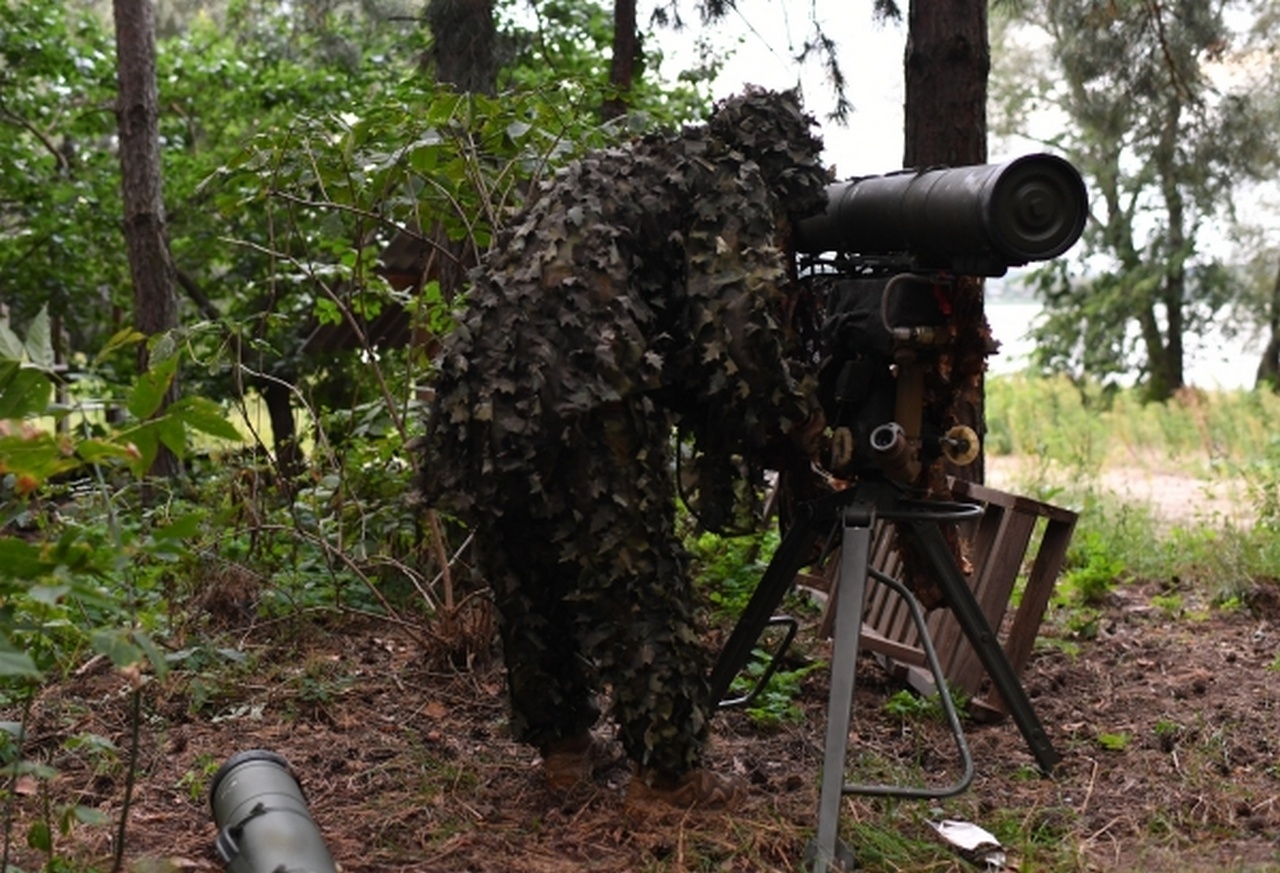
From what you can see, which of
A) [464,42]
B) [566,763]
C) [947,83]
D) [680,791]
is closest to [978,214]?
[680,791]

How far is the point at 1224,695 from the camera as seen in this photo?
194 inches

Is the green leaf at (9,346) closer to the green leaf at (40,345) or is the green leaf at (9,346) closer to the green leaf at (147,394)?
the green leaf at (40,345)

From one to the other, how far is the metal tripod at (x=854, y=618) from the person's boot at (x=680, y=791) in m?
0.30

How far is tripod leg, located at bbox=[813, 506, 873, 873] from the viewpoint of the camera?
129 inches

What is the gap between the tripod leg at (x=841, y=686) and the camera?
3.28m

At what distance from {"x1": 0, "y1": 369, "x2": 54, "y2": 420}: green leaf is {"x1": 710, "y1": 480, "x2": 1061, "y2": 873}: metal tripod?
179cm

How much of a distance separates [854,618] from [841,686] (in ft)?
0.54

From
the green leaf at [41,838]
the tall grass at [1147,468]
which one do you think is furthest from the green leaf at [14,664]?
the tall grass at [1147,468]

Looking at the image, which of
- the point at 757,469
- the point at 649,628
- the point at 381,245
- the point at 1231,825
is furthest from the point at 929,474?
the point at 381,245

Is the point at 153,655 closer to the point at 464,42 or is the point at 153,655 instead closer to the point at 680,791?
the point at 680,791

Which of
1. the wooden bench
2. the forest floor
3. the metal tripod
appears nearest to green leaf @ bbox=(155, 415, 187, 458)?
the forest floor

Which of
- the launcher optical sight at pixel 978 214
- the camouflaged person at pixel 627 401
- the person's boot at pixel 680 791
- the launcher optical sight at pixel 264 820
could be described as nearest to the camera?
the launcher optical sight at pixel 264 820

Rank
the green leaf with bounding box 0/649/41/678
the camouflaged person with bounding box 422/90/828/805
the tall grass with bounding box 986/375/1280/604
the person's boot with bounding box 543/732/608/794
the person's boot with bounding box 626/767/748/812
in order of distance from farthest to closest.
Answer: the tall grass with bounding box 986/375/1280/604 < the person's boot with bounding box 543/732/608/794 < the person's boot with bounding box 626/767/748/812 < the camouflaged person with bounding box 422/90/828/805 < the green leaf with bounding box 0/649/41/678

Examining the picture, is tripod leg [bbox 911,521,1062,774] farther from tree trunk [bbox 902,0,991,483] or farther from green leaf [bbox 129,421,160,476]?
tree trunk [bbox 902,0,991,483]
